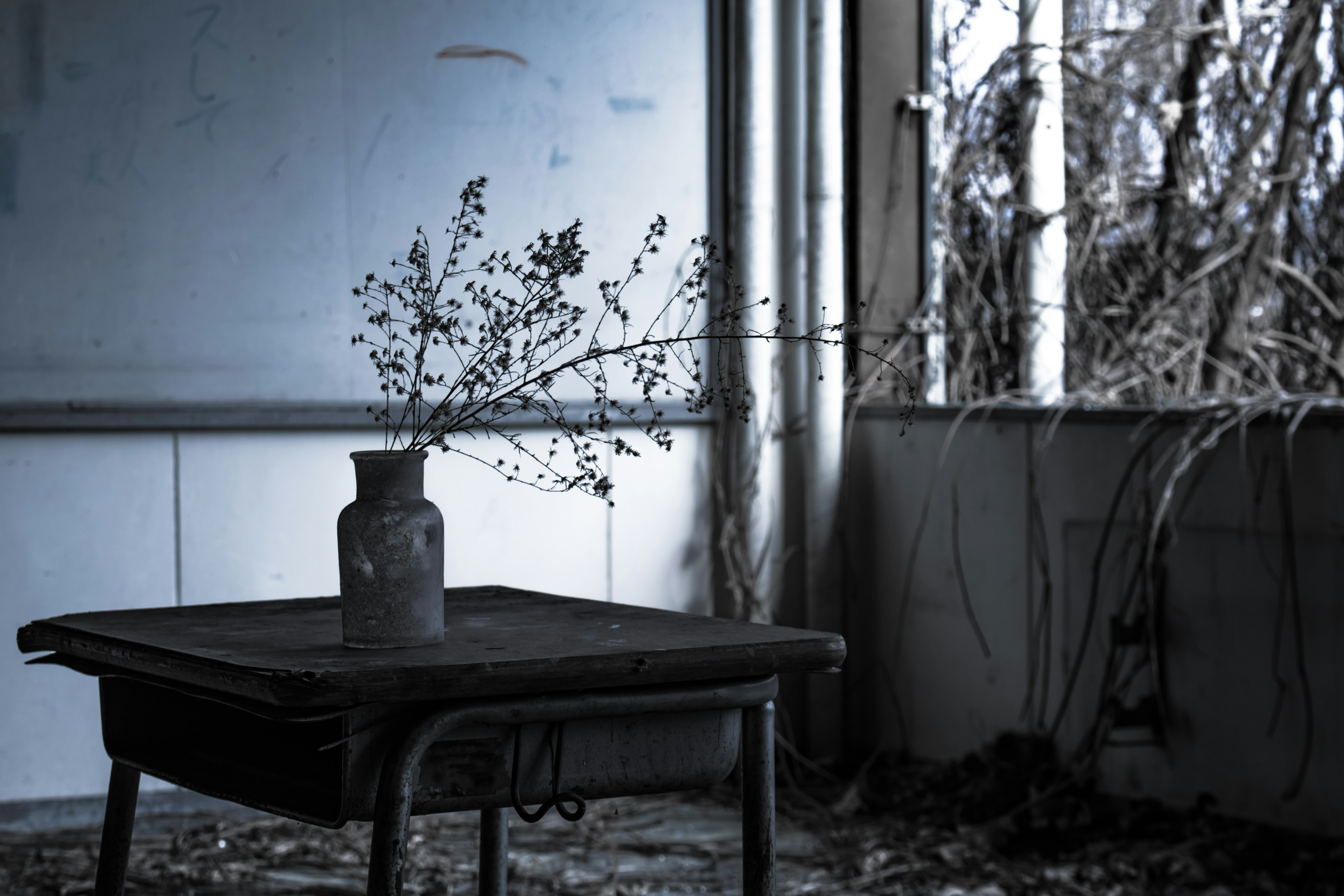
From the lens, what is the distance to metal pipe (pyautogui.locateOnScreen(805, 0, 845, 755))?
3902 millimetres

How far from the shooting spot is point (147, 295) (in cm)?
342

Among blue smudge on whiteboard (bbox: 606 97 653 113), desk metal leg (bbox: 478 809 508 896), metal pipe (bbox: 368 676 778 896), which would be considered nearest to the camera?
metal pipe (bbox: 368 676 778 896)

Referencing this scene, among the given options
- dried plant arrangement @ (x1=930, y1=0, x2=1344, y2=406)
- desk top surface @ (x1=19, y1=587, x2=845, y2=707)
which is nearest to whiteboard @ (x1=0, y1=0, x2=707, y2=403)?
dried plant arrangement @ (x1=930, y1=0, x2=1344, y2=406)

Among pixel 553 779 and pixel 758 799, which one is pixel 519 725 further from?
pixel 758 799

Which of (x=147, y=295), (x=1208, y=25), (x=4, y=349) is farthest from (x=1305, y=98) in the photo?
(x=4, y=349)

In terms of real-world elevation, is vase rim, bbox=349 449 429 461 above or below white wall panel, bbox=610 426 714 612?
above

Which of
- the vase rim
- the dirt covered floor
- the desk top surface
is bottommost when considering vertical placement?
the dirt covered floor

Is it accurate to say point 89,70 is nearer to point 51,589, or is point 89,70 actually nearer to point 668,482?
point 51,589

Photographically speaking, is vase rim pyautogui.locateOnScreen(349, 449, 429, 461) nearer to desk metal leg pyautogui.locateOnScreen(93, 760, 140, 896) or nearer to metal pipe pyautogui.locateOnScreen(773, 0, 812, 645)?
desk metal leg pyautogui.locateOnScreen(93, 760, 140, 896)

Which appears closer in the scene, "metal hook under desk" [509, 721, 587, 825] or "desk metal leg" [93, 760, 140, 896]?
"metal hook under desk" [509, 721, 587, 825]

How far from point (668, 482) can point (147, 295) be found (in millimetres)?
1335

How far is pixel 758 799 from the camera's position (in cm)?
171

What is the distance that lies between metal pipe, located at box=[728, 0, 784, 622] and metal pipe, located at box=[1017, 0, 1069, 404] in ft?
2.20

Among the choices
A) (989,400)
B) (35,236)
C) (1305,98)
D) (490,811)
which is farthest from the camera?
(1305,98)
